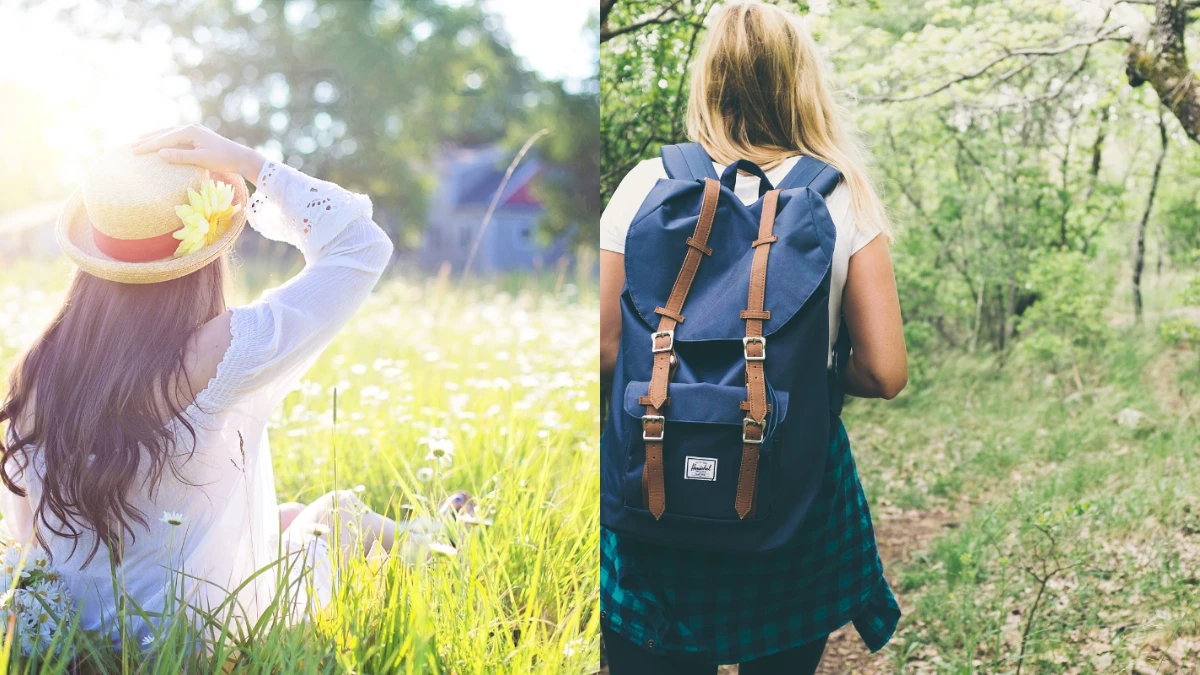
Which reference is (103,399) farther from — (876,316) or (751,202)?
(876,316)

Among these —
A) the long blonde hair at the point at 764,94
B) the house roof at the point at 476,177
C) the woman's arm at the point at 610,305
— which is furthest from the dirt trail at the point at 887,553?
the house roof at the point at 476,177

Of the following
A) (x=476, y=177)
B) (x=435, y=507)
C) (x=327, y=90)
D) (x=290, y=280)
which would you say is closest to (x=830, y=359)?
(x=435, y=507)

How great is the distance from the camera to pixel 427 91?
61.8 feet

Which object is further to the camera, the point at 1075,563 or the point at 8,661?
the point at 1075,563

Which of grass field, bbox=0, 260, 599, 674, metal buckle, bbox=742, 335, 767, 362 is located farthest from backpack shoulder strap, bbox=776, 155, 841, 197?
grass field, bbox=0, 260, 599, 674

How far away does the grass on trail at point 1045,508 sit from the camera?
1842 mm

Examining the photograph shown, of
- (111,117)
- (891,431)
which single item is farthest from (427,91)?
(891,431)

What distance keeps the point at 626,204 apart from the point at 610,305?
17 cm

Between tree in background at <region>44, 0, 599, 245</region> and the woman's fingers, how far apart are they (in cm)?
1559

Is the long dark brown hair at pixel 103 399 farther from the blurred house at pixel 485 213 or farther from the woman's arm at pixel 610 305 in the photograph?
the blurred house at pixel 485 213

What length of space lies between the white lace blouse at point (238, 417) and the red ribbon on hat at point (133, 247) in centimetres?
16

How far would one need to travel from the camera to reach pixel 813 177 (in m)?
1.34

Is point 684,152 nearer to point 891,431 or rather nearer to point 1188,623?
point 891,431

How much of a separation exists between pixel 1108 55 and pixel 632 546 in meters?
1.62
